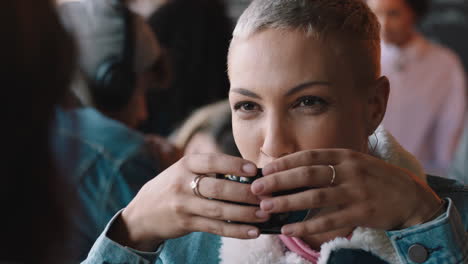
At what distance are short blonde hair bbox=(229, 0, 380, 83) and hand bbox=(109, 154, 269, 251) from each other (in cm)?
27

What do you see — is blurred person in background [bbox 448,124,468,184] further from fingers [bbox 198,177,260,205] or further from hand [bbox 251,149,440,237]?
fingers [bbox 198,177,260,205]

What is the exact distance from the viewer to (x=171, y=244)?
1171mm

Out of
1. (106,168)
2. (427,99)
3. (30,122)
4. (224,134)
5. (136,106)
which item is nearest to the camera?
(30,122)

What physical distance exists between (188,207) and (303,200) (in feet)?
0.59

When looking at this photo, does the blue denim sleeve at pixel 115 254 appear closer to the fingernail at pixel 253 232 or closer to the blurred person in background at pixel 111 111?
the fingernail at pixel 253 232

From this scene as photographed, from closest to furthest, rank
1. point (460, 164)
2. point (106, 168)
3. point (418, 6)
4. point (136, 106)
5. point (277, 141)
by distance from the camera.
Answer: point (277, 141)
point (106, 168)
point (136, 106)
point (460, 164)
point (418, 6)

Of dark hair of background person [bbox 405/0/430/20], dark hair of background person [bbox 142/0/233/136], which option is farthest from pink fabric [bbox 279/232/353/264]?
dark hair of background person [bbox 405/0/430/20]

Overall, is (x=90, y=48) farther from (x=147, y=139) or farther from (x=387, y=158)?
(x=387, y=158)

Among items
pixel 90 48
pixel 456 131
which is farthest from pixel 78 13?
pixel 456 131

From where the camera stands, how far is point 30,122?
703 millimetres

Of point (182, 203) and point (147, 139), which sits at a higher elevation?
point (182, 203)

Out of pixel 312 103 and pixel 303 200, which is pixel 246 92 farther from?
pixel 303 200

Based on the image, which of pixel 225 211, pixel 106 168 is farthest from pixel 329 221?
pixel 106 168

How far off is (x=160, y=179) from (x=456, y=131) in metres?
2.28
